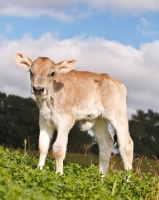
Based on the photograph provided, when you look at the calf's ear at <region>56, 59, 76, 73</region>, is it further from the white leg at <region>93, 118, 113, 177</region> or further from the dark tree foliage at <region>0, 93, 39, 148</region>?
the dark tree foliage at <region>0, 93, 39, 148</region>

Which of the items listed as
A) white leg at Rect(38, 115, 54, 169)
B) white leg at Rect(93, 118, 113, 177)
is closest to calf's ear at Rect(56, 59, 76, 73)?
white leg at Rect(38, 115, 54, 169)

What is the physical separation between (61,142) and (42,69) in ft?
6.54

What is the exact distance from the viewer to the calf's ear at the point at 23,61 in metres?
14.2

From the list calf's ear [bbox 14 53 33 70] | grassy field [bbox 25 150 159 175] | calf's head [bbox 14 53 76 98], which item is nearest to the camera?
calf's head [bbox 14 53 76 98]

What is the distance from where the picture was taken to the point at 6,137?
77375 mm

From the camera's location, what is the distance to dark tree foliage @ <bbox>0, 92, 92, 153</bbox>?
75188mm

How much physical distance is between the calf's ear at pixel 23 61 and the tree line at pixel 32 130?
56343 millimetres

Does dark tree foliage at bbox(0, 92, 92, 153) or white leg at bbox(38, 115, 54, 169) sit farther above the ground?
dark tree foliage at bbox(0, 92, 92, 153)

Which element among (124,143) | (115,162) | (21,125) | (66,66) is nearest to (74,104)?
(66,66)

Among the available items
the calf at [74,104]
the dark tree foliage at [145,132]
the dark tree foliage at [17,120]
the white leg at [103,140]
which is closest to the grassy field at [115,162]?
the white leg at [103,140]

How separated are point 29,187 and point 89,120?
6.26 meters

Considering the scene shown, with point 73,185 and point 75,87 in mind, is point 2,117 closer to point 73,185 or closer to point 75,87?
point 75,87

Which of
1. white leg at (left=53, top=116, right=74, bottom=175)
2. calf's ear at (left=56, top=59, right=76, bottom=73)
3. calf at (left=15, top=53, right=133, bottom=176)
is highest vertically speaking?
calf's ear at (left=56, top=59, right=76, bottom=73)

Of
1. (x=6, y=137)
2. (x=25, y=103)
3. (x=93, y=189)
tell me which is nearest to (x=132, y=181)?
(x=93, y=189)
